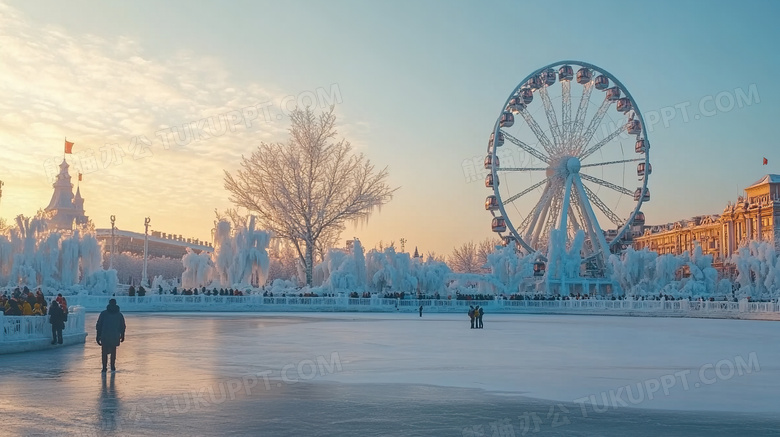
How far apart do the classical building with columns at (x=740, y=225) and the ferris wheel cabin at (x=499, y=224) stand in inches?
1006

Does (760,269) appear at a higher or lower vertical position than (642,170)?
lower

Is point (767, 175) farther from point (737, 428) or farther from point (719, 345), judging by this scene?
point (737, 428)

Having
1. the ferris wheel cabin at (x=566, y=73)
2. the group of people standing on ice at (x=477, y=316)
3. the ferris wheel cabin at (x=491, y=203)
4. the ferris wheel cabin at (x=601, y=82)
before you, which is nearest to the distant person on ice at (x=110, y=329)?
the group of people standing on ice at (x=477, y=316)

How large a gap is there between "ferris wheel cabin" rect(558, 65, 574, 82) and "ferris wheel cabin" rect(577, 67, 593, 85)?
22.1 inches

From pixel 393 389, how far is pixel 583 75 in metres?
53.2

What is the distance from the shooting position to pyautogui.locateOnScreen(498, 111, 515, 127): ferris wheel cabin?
6156cm

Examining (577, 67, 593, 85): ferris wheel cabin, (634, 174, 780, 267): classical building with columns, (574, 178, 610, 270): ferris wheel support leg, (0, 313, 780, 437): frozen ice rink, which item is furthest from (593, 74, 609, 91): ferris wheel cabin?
(0, 313, 780, 437): frozen ice rink

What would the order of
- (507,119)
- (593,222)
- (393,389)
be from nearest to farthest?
(393,389)
(507,119)
(593,222)

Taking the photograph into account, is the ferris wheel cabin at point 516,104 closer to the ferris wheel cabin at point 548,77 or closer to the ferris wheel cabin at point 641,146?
the ferris wheel cabin at point 548,77

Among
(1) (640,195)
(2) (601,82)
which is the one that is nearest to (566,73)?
(2) (601,82)

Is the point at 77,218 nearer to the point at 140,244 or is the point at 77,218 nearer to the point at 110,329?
the point at 140,244

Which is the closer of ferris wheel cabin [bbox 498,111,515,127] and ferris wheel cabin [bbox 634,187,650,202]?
→ ferris wheel cabin [bbox 498,111,515,127]

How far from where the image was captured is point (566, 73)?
2410 inches

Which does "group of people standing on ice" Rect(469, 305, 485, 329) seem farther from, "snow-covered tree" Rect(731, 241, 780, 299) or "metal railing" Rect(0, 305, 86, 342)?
"snow-covered tree" Rect(731, 241, 780, 299)
